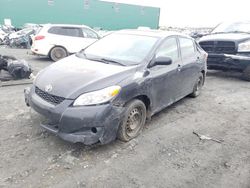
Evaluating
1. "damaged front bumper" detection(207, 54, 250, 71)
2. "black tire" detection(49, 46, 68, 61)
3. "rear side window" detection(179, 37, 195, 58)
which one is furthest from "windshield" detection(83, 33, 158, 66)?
"black tire" detection(49, 46, 68, 61)

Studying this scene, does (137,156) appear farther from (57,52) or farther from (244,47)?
(57,52)

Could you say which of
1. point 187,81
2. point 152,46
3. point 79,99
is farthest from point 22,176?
point 187,81

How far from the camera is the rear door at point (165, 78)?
4.16m

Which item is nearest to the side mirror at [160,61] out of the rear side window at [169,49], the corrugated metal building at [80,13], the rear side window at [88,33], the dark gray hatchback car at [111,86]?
the dark gray hatchback car at [111,86]

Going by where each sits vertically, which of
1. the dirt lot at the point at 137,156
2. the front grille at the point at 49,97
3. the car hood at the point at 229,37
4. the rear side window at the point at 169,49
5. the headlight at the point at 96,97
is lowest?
the dirt lot at the point at 137,156

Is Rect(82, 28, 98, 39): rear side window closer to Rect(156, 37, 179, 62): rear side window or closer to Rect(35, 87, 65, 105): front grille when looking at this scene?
Rect(156, 37, 179, 62): rear side window

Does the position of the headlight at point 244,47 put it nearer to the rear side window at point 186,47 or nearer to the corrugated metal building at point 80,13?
the rear side window at point 186,47

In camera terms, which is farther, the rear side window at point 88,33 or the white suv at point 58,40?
the rear side window at point 88,33

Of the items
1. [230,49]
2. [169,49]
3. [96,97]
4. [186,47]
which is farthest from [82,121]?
[230,49]

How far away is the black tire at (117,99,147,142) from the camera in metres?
3.62

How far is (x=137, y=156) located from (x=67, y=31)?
30.1 ft

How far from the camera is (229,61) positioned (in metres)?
7.91

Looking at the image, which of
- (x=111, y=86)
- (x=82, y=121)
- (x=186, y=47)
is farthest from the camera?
(x=186, y=47)

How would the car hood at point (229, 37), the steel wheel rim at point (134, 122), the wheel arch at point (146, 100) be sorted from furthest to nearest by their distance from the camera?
the car hood at point (229, 37)
the wheel arch at point (146, 100)
the steel wheel rim at point (134, 122)
